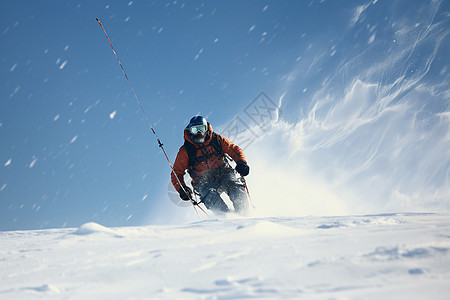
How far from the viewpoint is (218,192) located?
21.2 ft

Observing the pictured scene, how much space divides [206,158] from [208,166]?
18 cm

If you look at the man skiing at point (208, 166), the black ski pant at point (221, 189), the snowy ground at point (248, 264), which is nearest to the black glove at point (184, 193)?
the man skiing at point (208, 166)

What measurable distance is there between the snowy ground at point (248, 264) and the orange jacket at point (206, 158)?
145 inches

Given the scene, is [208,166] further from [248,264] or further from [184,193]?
[248,264]

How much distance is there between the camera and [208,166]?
6.57 metres

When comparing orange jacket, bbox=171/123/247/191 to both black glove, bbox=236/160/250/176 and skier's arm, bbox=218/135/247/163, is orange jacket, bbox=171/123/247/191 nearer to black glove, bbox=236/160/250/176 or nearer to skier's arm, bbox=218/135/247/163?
skier's arm, bbox=218/135/247/163

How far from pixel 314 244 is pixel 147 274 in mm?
1151

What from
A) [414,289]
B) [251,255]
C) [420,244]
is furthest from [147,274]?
[420,244]

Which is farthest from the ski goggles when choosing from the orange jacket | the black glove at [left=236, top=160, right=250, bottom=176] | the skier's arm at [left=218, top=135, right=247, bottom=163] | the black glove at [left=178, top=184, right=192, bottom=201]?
the black glove at [left=178, top=184, right=192, bottom=201]

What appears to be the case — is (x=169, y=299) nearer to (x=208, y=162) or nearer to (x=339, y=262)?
(x=339, y=262)

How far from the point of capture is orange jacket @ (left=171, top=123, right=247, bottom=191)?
655cm

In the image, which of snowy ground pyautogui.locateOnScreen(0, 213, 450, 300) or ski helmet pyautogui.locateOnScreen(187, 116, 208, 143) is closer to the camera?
snowy ground pyautogui.locateOnScreen(0, 213, 450, 300)

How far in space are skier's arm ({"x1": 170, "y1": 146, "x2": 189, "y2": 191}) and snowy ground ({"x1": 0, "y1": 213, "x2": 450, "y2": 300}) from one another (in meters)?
3.77

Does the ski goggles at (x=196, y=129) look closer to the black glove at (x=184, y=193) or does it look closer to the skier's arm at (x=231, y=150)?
the skier's arm at (x=231, y=150)
